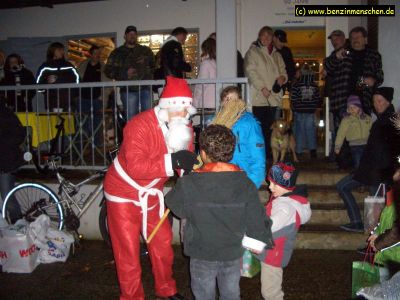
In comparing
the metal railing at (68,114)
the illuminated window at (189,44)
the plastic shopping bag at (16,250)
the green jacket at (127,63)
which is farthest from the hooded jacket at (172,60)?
the illuminated window at (189,44)

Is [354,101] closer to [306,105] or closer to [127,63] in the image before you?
[306,105]

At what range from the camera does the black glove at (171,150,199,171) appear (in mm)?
3562

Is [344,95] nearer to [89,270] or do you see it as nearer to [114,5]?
[89,270]

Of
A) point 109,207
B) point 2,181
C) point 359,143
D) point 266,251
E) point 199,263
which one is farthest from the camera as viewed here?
point 359,143

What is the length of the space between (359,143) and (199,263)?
12.8 feet

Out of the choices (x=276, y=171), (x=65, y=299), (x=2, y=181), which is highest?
(x=276, y=171)

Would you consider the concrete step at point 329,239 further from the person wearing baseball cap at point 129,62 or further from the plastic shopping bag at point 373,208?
the person wearing baseball cap at point 129,62

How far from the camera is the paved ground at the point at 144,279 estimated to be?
462 centimetres

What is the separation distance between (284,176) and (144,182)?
1257 mm

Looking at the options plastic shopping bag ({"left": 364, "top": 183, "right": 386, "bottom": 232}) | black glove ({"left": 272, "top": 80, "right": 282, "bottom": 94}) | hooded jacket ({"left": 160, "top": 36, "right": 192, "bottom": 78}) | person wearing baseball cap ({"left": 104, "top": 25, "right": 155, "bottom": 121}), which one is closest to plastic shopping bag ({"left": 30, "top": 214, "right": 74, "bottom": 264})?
person wearing baseball cap ({"left": 104, "top": 25, "right": 155, "bottom": 121})

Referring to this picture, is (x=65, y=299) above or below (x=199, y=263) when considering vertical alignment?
below

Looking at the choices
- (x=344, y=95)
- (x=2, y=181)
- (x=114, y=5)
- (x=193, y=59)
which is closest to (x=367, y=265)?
(x=344, y=95)

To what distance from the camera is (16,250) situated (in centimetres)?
517

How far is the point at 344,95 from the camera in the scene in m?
6.94
